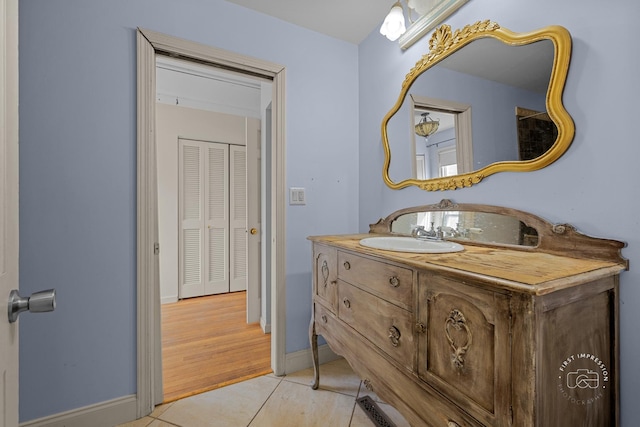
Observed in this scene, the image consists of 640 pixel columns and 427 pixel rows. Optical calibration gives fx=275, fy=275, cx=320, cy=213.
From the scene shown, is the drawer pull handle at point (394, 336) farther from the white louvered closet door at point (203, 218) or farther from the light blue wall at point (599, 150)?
the white louvered closet door at point (203, 218)

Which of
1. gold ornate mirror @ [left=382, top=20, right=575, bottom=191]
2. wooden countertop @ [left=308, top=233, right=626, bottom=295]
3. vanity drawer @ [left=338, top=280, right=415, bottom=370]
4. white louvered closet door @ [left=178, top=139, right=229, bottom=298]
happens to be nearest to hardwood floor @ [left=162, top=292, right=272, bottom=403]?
white louvered closet door @ [left=178, top=139, right=229, bottom=298]

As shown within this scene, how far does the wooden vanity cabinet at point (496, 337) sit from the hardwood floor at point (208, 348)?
3.95 ft

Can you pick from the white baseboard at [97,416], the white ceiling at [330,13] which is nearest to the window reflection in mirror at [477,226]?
the white ceiling at [330,13]

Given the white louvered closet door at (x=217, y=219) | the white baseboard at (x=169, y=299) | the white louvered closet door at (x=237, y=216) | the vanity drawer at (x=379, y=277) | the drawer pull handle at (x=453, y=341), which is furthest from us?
the white louvered closet door at (x=237, y=216)

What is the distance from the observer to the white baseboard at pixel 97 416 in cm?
133

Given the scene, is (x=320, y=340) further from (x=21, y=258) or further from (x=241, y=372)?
(x=21, y=258)

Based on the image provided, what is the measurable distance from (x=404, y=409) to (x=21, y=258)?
1.79 metres

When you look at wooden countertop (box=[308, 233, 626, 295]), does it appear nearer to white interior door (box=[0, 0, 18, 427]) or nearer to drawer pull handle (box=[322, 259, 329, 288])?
drawer pull handle (box=[322, 259, 329, 288])

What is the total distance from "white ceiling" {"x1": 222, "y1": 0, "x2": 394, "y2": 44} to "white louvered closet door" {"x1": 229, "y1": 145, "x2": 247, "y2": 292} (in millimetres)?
2070

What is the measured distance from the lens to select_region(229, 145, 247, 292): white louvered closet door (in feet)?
12.0

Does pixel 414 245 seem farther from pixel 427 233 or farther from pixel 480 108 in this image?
pixel 480 108

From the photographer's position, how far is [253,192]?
278 cm

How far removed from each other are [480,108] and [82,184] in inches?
79.6

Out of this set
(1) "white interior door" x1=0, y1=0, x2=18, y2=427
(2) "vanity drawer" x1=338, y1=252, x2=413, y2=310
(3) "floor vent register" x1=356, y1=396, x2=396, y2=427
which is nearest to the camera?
(1) "white interior door" x1=0, y1=0, x2=18, y2=427
